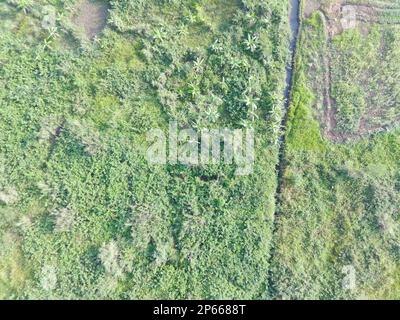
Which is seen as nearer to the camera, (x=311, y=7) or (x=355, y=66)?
(x=355, y=66)

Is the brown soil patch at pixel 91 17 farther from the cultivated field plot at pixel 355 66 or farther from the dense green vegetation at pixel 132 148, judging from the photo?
the cultivated field plot at pixel 355 66

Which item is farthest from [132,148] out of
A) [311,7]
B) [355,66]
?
[355,66]

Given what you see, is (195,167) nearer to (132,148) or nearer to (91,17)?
(132,148)

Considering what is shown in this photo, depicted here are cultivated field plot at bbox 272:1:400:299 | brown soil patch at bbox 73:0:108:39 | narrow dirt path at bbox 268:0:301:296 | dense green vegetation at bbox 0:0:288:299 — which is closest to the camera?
dense green vegetation at bbox 0:0:288:299

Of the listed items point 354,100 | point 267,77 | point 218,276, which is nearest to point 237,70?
point 267,77

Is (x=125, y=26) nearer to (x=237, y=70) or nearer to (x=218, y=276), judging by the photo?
(x=237, y=70)

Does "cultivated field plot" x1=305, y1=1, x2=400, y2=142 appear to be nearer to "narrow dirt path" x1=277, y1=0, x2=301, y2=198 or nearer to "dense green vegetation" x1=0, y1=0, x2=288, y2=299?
"narrow dirt path" x1=277, y1=0, x2=301, y2=198

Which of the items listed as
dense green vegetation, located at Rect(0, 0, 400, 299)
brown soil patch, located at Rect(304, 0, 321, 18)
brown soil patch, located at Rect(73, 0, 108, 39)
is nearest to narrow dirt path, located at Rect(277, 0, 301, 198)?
dense green vegetation, located at Rect(0, 0, 400, 299)
